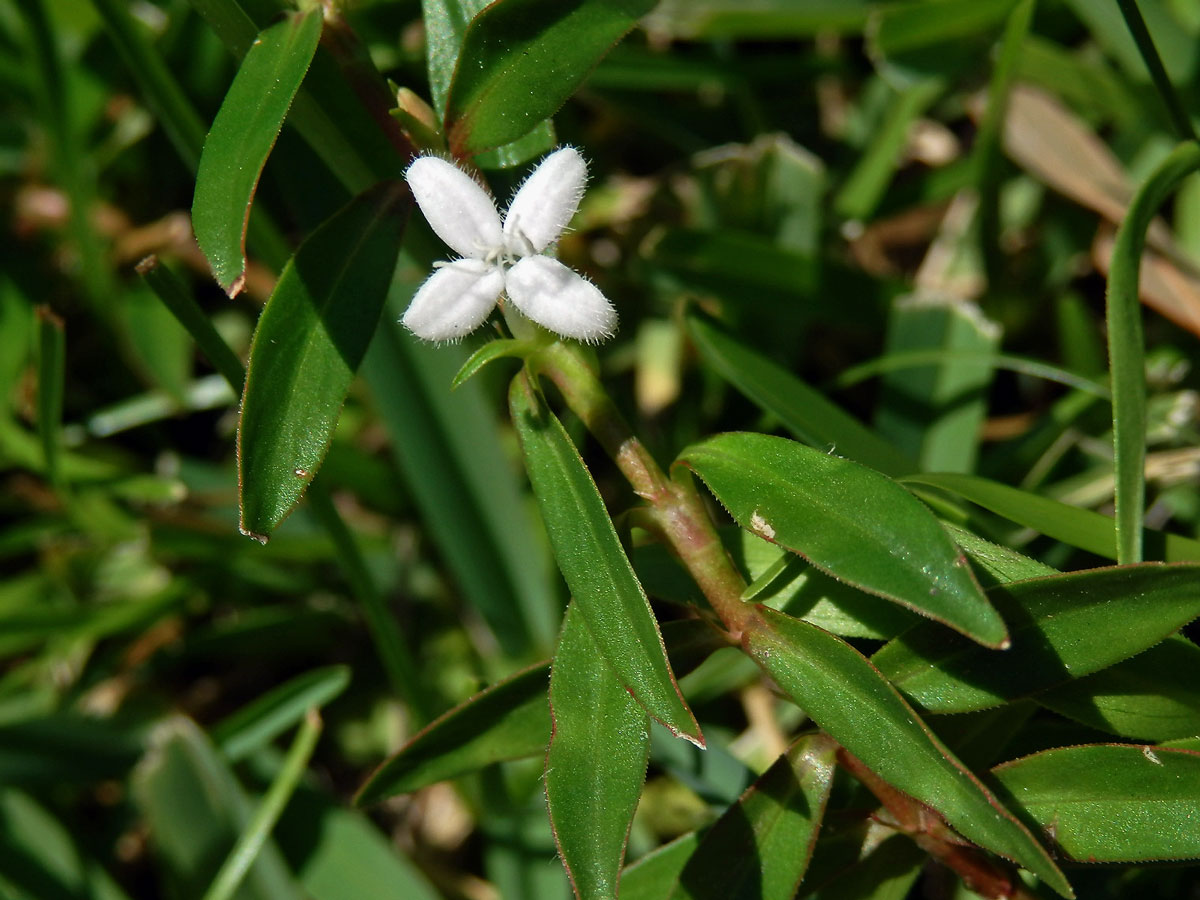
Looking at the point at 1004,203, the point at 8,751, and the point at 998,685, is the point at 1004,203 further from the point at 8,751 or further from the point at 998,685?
the point at 8,751

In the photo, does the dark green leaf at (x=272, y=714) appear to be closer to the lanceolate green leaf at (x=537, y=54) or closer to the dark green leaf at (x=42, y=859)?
the dark green leaf at (x=42, y=859)

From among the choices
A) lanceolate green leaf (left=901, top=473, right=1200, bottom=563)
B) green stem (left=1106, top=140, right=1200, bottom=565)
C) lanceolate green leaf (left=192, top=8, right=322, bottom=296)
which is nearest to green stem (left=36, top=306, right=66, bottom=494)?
lanceolate green leaf (left=192, top=8, right=322, bottom=296)

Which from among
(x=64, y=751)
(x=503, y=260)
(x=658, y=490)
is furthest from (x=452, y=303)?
(x=64, y=751)

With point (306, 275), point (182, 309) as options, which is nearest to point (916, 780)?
point (306, 275)

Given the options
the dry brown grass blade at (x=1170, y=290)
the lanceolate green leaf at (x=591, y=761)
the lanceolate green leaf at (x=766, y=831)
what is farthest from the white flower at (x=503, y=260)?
the dry brown grass blade at (x=1170, y=290)

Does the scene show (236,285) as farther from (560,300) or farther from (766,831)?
(766,831)

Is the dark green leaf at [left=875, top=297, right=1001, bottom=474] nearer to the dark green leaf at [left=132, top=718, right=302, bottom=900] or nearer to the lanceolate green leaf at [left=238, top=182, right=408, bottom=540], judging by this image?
the lanceolate green leaf at [left=238, top=182, right=408, bottom=540]
